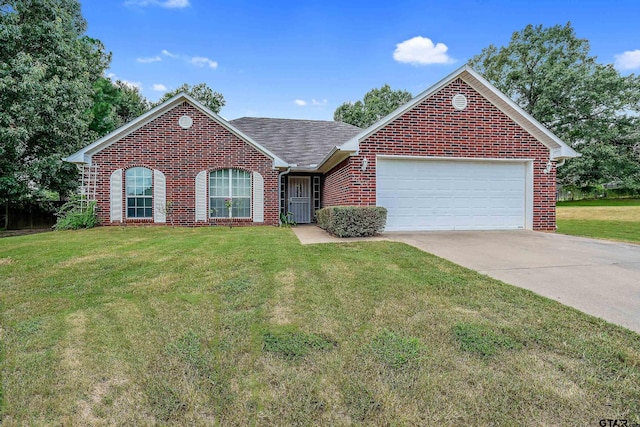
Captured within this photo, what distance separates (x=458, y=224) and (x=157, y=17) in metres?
14.7

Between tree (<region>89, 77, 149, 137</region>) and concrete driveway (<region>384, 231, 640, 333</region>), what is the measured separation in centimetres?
2015

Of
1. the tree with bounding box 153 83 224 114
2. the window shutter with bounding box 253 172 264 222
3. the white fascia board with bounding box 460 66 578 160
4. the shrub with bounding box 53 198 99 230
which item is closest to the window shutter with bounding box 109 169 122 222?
the shrub with bounding box 53 198 99 230

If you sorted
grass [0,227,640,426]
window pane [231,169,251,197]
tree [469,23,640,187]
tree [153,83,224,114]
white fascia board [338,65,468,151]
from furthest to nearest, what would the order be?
tree [153,83,224,114] → tree [469,23,640,187] → window pane [231,169,251,197] → white fascia board [338,65,468,151] → grass [0,227,640,426]

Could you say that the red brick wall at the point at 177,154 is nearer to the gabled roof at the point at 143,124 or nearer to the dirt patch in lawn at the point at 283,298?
the gabled roof at the point at 143,124

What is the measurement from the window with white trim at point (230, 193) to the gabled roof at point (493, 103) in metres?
3.76

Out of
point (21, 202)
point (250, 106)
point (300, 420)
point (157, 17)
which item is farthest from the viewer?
point (250, 106)

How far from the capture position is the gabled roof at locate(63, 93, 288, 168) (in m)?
11.1

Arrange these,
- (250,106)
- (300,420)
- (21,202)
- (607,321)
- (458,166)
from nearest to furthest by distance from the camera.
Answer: (300,420) < (607,321) < (458,166) < (21,202) < (250,106)

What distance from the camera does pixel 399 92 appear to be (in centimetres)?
3362

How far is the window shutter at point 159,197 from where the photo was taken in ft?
38.1

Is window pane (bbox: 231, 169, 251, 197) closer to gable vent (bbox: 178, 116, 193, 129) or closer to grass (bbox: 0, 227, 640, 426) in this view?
gable vent (bbox: 178, 116, 193, 129)

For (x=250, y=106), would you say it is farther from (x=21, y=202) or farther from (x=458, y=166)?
(x=458, y=166)

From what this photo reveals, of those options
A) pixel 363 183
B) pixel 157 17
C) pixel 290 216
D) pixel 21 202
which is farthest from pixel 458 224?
pixel 21 202

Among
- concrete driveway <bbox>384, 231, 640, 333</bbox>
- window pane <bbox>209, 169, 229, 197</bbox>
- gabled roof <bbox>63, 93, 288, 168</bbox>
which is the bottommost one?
concrete driveway <bbox>384, 231, 640, 333</bbox>
